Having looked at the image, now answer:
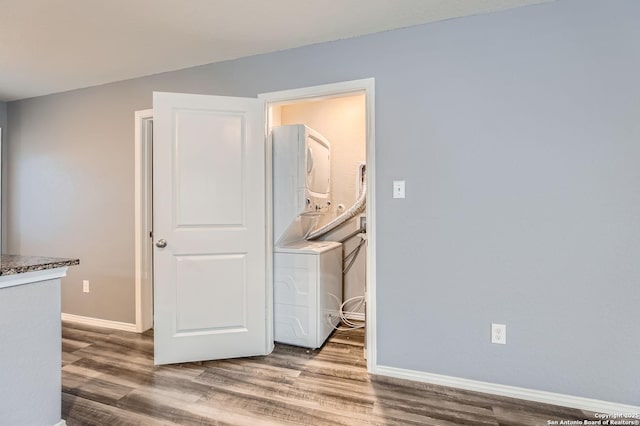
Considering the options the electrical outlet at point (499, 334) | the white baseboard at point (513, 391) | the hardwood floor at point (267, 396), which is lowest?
the hardwood floor at point (267, 396)

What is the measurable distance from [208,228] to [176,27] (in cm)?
137

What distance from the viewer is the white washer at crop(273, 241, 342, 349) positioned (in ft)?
8.23

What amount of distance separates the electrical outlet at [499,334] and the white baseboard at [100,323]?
2980 mm

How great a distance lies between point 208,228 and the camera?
2.31 m

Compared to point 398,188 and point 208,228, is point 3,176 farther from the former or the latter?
point 398,188

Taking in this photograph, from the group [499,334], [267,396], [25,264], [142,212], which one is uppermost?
[142,212]

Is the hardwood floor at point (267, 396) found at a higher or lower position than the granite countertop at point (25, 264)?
lower

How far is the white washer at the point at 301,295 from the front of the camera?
98.8 inches

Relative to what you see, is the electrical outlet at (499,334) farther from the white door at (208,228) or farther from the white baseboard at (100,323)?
the white baseboard at (100,323)

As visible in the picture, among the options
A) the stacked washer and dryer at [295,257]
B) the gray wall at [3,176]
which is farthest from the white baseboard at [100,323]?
the stacked washer and dryer at [295,257]

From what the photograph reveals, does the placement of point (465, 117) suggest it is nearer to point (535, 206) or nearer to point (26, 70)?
point (535, 206)

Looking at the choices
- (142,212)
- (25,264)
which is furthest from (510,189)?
(142,212)

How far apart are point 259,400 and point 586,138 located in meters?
2.39

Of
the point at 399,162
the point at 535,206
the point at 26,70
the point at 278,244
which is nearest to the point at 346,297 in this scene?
the point at 278,244
